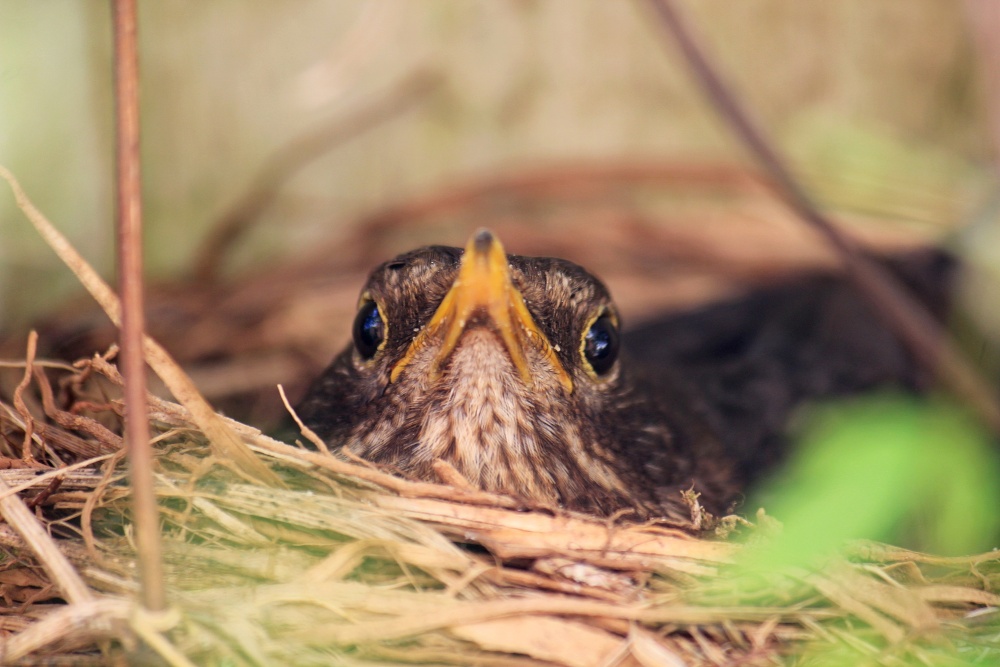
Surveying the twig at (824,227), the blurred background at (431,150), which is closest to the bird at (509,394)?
the twig at (824,227)

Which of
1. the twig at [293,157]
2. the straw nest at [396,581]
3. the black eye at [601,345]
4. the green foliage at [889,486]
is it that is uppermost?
the twig at [293,157]

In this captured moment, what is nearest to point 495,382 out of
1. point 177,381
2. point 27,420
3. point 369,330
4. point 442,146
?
point 369,330

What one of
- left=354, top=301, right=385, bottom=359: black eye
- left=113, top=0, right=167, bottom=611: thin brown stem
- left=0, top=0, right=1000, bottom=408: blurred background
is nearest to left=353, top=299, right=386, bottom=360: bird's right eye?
left=354, top=301, right=385, bottom=359: black eye

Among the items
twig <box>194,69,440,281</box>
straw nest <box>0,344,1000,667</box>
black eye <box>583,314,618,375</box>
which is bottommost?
straw nest <box>0,344,1000,667</box>

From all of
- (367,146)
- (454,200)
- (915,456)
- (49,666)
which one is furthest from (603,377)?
(367,146)

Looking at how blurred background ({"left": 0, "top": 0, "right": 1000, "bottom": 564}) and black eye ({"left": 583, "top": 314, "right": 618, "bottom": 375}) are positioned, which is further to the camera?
blurred background ({"left": 0, "top": 0, "right": 1000, "bottom": 564})

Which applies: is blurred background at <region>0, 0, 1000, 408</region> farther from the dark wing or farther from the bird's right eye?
A: the bird's right eye

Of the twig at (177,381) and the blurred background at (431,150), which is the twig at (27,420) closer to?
the twig at (177,381)
